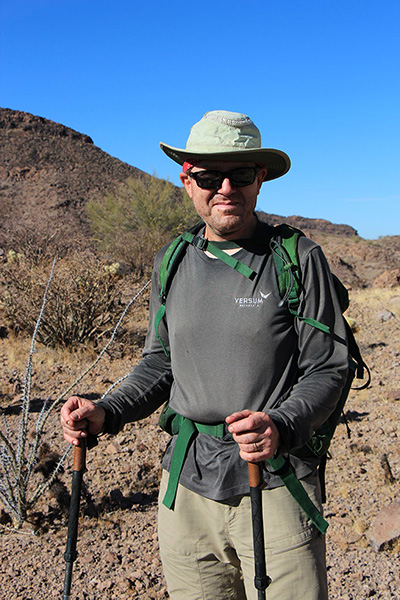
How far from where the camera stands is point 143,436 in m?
5.21

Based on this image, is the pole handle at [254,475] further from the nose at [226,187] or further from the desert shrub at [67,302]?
the desert shrub at [67,302]

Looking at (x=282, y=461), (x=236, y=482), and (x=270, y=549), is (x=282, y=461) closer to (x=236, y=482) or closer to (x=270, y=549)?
(x=236, y=482)

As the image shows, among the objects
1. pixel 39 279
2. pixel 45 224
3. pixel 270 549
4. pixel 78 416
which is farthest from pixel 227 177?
pixel 45 224

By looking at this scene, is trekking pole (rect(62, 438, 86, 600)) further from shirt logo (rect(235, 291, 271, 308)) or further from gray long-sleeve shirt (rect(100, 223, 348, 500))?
shirt logo (rect(235, 291, 271, 308))

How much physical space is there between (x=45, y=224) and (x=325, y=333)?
28.0 meters

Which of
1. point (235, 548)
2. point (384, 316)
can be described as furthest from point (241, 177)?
point (384, 316)

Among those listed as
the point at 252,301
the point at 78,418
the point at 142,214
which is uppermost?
the point at 142,214

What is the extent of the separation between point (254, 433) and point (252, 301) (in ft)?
1.39

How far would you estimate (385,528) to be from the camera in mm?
3424

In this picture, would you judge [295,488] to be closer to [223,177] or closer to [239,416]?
[239,416]

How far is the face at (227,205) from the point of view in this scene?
177 cm

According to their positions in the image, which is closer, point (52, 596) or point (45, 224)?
point (52, 596)

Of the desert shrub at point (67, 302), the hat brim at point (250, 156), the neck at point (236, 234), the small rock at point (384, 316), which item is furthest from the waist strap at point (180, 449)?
the small rock at point (384, 316)

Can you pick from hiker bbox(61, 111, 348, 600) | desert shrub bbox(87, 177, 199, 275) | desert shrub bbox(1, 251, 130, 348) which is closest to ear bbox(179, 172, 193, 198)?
hiker bbox(61, 111, 348, 600)
